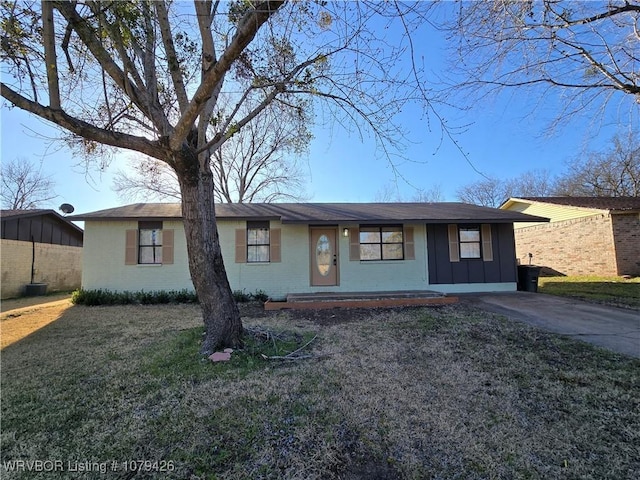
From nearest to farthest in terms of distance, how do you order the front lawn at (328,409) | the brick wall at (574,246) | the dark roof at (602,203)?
1. the front lawn at (328,409)
2. the dark roof at (602,203)
3. the brick wall at (574,246)

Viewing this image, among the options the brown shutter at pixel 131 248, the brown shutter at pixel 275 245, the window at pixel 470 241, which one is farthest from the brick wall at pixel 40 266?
the window at pixel 470 241

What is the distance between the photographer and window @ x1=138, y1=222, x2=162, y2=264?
977 centimetres

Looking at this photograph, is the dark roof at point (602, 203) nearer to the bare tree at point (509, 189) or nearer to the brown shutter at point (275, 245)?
the bare tree at point (509, 189)

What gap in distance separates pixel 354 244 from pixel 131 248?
23.3 feet

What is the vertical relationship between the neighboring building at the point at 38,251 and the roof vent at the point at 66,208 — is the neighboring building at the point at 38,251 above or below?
below

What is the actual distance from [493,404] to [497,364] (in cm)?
117

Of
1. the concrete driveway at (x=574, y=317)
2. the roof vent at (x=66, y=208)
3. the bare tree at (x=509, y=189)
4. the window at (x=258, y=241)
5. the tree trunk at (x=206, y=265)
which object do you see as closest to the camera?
the tree trunk at (x=206, y=265)

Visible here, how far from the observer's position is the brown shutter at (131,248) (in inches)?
379

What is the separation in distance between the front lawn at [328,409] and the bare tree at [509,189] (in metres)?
25.2

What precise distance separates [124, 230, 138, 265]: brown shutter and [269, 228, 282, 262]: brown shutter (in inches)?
167

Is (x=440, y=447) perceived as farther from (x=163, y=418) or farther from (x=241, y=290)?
(x=241, y=290)

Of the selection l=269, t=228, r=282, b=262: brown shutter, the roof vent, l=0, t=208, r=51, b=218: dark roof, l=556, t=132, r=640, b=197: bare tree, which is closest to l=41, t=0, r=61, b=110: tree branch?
l=269, t=228, r=282, b=262: brown shutter

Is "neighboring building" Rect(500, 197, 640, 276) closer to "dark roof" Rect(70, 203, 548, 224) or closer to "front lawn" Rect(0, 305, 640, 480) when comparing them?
"dark roof" Rect(70, 203, 548, 224)

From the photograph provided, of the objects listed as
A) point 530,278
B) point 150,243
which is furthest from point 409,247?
point 150,243
